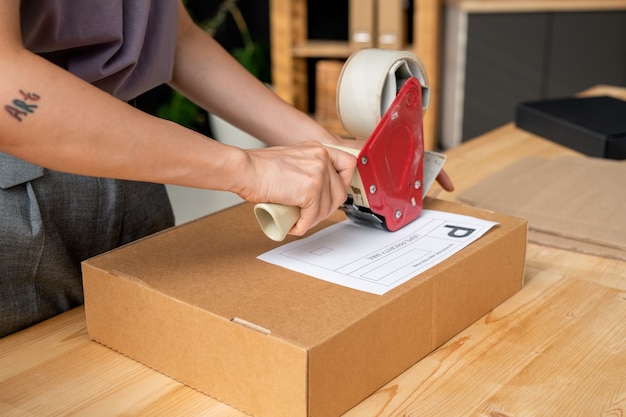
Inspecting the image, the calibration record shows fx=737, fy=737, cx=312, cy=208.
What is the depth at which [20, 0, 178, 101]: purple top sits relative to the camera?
0.80 m

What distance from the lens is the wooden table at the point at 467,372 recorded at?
70 cm

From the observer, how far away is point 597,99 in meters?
1.80

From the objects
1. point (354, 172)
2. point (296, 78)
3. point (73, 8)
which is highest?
point (73, 8)

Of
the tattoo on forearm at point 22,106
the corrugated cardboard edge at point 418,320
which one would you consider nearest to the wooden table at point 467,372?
the corrugated cardboard edge at point 418,320

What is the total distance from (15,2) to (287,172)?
0.98 feet

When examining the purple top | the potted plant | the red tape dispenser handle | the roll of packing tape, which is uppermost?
the purple top

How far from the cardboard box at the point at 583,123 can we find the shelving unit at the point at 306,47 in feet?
5.73

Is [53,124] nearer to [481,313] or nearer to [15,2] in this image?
[15,2]

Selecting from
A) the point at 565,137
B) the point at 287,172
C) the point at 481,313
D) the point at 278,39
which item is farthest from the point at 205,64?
the point at 278,39

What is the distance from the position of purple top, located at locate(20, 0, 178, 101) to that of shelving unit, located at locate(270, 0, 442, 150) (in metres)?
2.63

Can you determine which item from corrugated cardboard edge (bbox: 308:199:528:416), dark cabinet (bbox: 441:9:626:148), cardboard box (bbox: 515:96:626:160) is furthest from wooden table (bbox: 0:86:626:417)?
dark cabinet (bbox: 441:9:626:148)

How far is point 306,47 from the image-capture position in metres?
3.80

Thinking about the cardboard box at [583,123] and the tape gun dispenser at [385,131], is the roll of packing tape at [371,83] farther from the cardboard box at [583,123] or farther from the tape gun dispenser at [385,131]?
the cardboard box at [583,123]

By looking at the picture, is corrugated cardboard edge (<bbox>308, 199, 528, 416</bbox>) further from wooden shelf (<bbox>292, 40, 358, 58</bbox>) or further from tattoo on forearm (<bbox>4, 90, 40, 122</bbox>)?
wooden shelf (<bbox>292, 40, 358, 58</bbox>)
